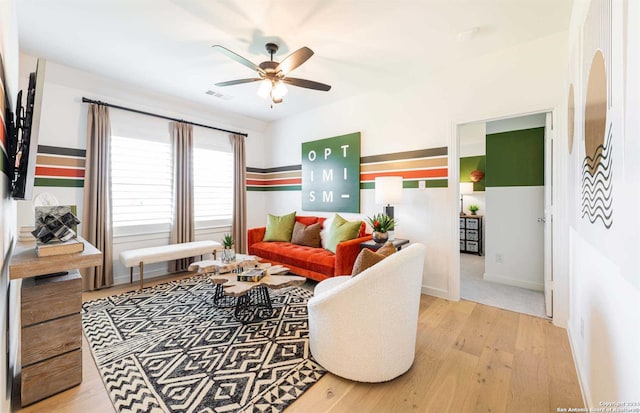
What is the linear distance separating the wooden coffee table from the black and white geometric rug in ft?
0.38

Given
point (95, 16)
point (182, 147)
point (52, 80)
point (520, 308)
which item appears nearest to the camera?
point (95, 16)

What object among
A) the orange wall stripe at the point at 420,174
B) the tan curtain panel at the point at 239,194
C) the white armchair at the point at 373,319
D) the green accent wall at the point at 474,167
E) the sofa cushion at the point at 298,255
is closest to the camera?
the white armchair at the point at 373,319

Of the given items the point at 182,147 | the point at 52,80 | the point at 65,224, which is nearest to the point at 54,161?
the point at 52,80

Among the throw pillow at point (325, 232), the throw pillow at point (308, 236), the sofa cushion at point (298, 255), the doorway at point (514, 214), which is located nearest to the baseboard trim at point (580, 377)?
the doorway at point (514, 214)

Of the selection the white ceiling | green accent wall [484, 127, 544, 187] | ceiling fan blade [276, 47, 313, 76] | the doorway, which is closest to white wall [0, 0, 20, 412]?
the white ceiling

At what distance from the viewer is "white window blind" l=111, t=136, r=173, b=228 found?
370cm

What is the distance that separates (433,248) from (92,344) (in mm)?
3623

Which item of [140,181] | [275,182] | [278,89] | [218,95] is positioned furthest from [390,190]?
[140,181]

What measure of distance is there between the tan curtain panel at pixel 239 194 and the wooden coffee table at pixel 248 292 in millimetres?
2004

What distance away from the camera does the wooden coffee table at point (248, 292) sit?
92.1 inches

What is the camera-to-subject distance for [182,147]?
4.23 metres

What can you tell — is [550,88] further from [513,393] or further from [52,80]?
[52,80]

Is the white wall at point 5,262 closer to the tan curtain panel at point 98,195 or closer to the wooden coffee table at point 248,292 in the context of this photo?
the wooden coffee table at point 248,292

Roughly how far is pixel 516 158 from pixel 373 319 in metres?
3.46
